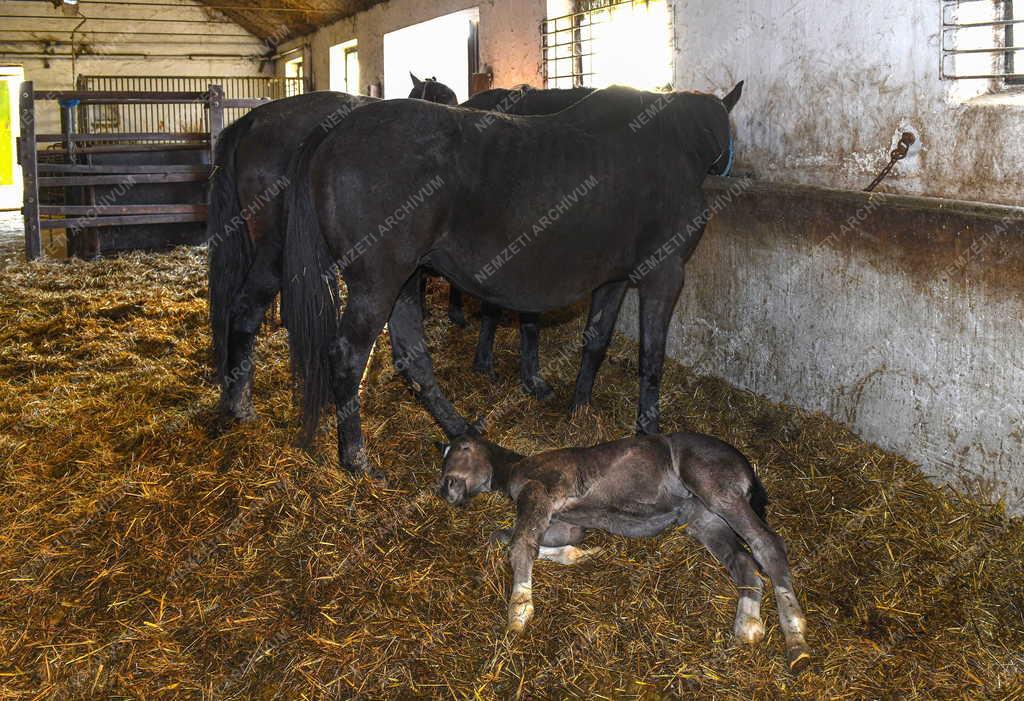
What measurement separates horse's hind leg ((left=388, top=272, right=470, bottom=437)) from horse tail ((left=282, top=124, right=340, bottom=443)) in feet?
1.62

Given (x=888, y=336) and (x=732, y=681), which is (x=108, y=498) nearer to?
(x=732, y=681)

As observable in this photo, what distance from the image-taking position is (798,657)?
2.68 m

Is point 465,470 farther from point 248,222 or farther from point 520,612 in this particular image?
point 248,222

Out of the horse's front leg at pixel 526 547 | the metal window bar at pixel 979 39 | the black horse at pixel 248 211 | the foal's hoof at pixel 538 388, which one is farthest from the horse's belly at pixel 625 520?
the metal window bar at pixel 979 39

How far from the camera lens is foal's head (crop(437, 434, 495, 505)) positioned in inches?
136

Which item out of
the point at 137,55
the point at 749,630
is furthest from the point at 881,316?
Answer: the point at 137,55

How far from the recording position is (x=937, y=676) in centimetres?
265

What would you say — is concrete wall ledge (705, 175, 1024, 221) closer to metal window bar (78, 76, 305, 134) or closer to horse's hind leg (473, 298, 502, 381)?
horse's hind leg (473, 298, 502, 381)

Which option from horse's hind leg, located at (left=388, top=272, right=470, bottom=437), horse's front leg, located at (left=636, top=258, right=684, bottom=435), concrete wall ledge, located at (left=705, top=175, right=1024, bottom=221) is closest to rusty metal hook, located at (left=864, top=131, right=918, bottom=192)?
concrete wall ledge, located at (left=705, top=175, right=1024, bottom=221)

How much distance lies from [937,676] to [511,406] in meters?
2.71

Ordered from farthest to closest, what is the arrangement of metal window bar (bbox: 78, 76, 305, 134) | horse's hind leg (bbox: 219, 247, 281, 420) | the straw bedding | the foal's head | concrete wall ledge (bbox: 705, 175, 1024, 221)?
metal window bar (bbox: 78, 76, 305, 134) → horse's hind leg (bbox: 219, 247, 281, 420) → concrete wall ledge (bbox: 705, 175, 1024, 221) → the foal's head → the straw bedding

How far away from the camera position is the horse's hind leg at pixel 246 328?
4438mm

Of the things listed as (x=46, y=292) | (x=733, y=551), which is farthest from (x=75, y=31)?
(x=733, y=551)

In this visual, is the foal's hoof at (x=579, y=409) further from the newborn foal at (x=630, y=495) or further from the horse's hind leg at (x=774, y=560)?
the horse's hind leg at (x=774, y=560)
